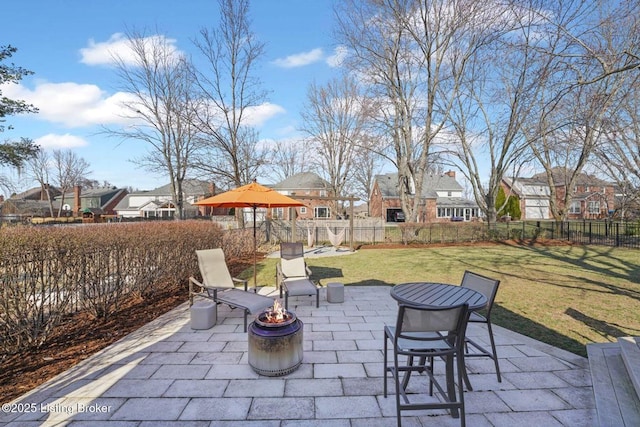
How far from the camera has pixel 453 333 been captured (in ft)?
7.79

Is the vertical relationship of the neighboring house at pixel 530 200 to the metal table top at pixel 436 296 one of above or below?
above

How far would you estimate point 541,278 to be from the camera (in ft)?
24.9

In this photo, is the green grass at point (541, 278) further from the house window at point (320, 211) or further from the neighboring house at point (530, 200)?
the neighboring house at point (530, 200)

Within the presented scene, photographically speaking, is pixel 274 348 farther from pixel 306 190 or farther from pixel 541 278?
pixel 306 190

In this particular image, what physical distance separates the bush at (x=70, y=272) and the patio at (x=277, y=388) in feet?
3.06

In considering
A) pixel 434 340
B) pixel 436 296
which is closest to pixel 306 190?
pixel 436 296

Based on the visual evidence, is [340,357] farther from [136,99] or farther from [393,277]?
[136,99]

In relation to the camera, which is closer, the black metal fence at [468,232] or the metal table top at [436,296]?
the metal table top at [436,296]

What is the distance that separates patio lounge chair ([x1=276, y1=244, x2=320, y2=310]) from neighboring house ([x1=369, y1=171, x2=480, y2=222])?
28010 mm

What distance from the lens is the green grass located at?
174 inches

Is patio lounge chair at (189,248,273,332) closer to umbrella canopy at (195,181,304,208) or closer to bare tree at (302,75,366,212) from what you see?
umbrella canopy at (195,181,304,208)

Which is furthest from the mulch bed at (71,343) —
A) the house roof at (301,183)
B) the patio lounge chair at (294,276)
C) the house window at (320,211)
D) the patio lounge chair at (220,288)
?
the house roof at (301,183)

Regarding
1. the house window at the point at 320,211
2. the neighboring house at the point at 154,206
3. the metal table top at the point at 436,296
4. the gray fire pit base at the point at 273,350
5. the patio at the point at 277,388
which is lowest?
the patio at the point at 277,388

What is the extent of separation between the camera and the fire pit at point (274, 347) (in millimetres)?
2963
